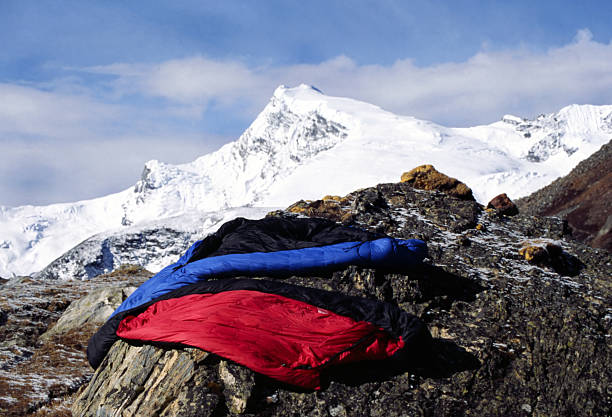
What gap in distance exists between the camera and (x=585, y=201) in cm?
3716

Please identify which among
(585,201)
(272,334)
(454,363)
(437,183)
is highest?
(437,183)

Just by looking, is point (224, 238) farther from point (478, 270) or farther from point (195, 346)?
point (478, 270)

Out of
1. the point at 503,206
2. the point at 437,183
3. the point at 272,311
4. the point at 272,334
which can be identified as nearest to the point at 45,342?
the point at 272,311

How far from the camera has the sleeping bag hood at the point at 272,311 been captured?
7098 millimetres

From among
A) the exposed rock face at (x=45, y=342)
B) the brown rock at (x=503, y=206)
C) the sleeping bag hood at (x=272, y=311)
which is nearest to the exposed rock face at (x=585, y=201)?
the brown rock at (x=503, y=206)

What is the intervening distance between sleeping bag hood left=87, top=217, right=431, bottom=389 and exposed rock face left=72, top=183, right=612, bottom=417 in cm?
27

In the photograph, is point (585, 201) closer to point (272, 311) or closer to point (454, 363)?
point (454, 363)

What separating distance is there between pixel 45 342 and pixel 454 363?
34.8ft

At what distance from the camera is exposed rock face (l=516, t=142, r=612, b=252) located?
3222cm

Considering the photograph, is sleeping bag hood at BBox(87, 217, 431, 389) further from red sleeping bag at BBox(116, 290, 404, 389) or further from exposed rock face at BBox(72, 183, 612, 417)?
exposed rock face at BBox(72, 183, 612, 417)

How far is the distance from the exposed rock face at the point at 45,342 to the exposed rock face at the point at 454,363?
894 mm

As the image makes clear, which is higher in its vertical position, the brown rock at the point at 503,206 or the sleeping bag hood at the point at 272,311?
the brown rock at the point at 503,206

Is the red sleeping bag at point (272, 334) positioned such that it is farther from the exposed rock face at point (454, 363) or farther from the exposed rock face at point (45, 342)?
the exposed rock face at point (45, 342)

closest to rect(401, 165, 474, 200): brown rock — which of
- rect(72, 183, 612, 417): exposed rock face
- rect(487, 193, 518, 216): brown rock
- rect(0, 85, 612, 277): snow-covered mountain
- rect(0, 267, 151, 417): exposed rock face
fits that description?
rect(487, 193, 518, 216): brown rock
